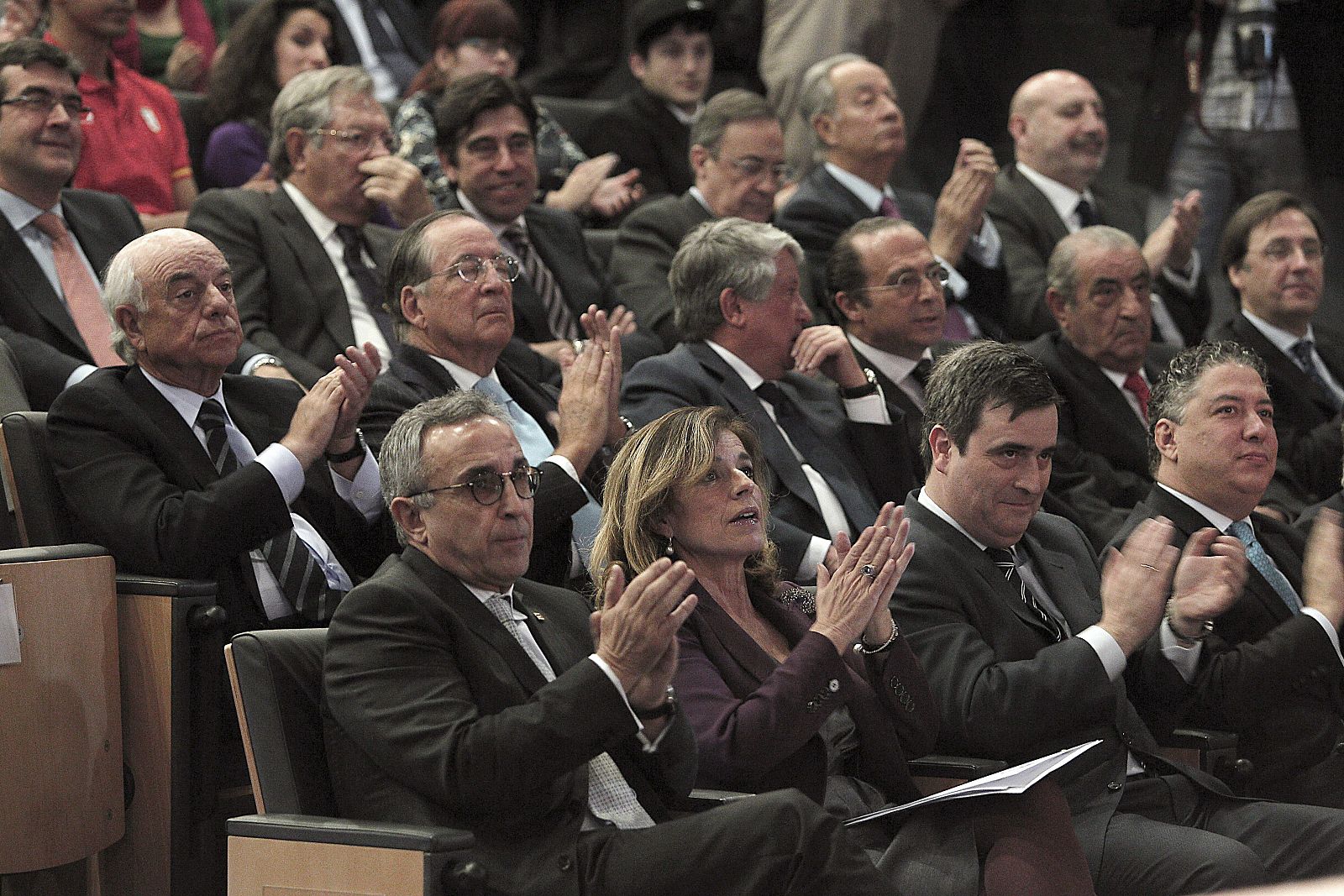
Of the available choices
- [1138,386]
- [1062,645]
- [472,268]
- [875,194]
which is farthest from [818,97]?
[1062,645]

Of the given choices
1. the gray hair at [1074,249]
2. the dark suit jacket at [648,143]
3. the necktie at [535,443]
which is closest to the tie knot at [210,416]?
the necktie at [535,443]

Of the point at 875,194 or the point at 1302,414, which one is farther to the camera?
the point at 875,194

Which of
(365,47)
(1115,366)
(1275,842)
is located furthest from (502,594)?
(365,47)

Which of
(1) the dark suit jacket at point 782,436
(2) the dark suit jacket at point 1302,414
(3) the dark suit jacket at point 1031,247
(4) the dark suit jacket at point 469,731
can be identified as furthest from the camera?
(3) the dark suit jacket at point 1031,247

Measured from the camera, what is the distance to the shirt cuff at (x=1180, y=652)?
291cm

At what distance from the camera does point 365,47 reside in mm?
6047

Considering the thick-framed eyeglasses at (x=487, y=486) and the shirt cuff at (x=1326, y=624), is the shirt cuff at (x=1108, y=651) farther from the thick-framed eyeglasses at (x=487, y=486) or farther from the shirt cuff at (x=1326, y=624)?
the thick-framed eyeglasses at (x=487, y=486)

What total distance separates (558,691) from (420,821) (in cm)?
25

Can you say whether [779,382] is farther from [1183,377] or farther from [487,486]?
[487,486]

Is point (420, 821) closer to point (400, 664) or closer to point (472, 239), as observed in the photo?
point (400, 664)

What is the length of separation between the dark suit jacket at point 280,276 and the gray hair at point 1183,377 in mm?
1731

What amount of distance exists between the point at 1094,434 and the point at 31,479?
243 cm

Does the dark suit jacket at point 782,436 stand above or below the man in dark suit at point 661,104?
below

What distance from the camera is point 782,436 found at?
11.7 ft
